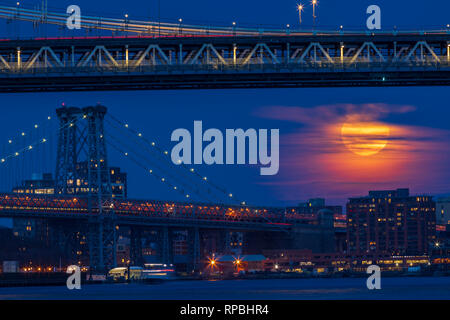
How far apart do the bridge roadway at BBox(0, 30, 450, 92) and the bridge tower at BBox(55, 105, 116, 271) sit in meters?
83.2

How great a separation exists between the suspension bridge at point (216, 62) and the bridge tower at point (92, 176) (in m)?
83.1

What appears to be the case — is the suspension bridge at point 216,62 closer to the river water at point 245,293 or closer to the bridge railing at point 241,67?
the bridge railing at point 241,67

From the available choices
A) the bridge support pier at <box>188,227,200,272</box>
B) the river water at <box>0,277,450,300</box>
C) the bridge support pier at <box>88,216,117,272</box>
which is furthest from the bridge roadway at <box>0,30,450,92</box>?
the bridge support pier at <box>188,227,200,272</box>

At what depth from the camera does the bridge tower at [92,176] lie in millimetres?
160000

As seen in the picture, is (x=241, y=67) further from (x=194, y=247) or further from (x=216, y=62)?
(x=194, y=247)

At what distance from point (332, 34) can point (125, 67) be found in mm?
14903

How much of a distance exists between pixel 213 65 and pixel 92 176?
313 ft

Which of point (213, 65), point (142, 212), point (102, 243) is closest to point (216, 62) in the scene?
point (213, 65)

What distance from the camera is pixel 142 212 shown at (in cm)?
17838

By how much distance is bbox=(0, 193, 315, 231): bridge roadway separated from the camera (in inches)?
6255

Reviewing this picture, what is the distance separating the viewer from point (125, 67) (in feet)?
240
